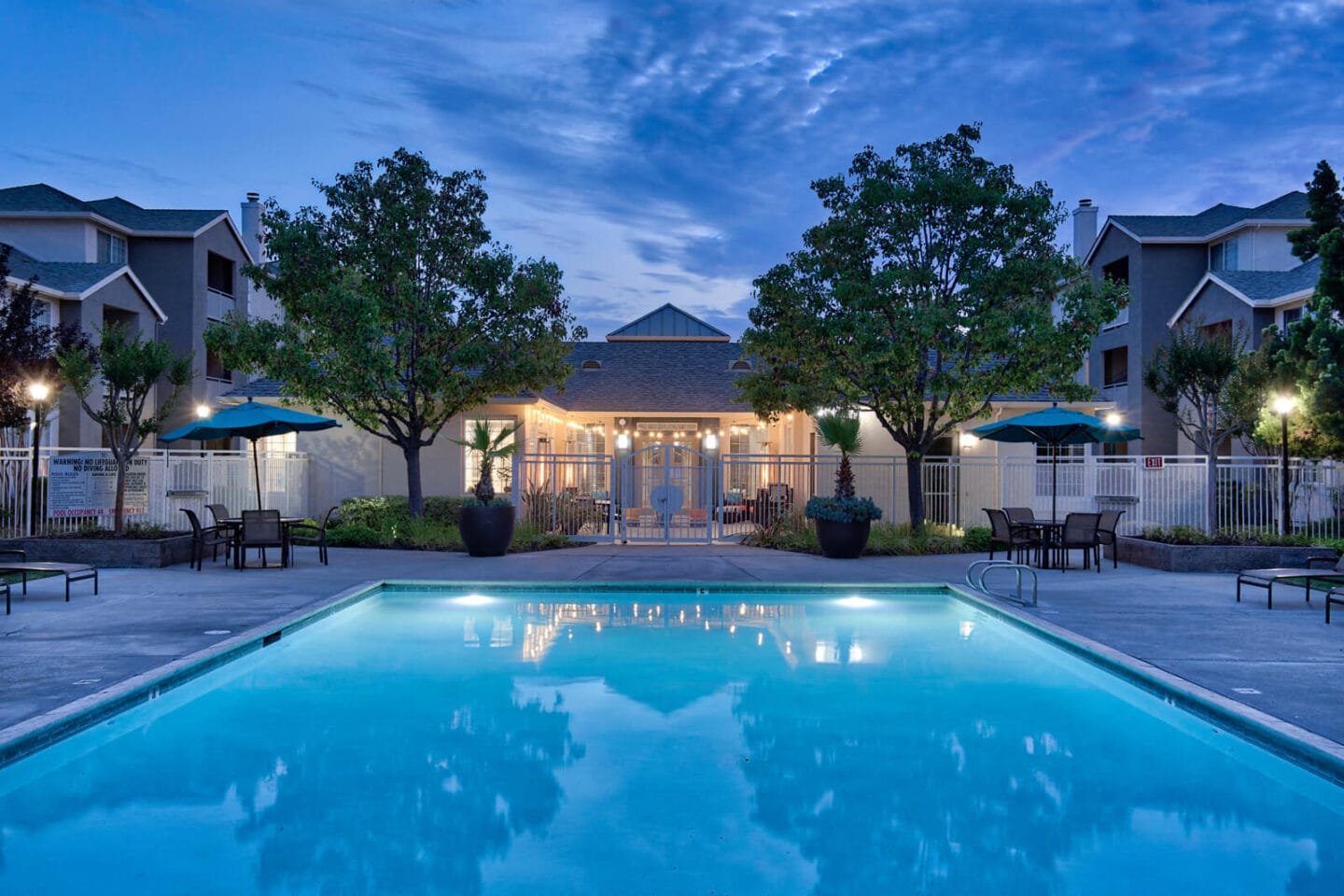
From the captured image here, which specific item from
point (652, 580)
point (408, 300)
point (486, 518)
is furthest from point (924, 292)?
point (408, 300)

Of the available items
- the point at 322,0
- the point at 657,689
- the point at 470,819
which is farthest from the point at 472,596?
the point at 322,0

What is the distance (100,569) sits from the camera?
13.0 meters

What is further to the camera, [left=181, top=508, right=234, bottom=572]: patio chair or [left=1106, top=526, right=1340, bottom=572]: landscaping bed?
[left=1106, top=526, right=1340, bottom=572]: landscaping bed

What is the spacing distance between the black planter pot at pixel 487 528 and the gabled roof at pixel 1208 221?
78.6 feet

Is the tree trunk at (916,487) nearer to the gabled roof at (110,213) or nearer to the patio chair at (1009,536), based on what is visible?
the patio chair at (1009,536)

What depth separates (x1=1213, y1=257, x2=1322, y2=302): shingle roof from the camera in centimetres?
2297

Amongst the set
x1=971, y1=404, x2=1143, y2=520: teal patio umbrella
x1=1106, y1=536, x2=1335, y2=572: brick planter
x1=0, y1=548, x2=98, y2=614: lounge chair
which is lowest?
x1=1106, y1=536, x2=1335, y2=572: brick planter

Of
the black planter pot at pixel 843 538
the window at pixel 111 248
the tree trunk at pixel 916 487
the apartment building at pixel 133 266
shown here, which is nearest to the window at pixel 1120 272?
the tree trunk at pixel 916 487

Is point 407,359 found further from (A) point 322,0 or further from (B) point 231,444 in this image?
(B) point 231,444

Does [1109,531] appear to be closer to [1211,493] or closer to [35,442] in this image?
[1211,493]

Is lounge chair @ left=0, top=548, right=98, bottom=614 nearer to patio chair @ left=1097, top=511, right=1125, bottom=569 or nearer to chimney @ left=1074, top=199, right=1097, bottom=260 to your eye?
patio chair @ left=1097, top=511, right=1125, bottom=569

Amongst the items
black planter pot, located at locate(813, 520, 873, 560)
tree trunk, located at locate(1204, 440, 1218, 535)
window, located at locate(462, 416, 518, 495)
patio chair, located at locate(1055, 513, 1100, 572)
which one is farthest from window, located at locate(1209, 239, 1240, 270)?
window, located at locate(462, 416, 518, 495)

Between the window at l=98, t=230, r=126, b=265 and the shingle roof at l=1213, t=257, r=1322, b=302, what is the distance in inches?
1278

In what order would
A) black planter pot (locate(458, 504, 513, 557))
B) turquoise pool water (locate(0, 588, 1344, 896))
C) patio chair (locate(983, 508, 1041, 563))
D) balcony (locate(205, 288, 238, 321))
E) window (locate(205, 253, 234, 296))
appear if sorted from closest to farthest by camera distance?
turquoise pool water (locate(0, 588, 1344, 896))
patio chair (locate(983, 508, 1041, 563))
black planter pot (locate(458, 504, 513, 557))
balcony (locate(205, 288, 238, 321))
window (locate(205, 253, 234, 296))
